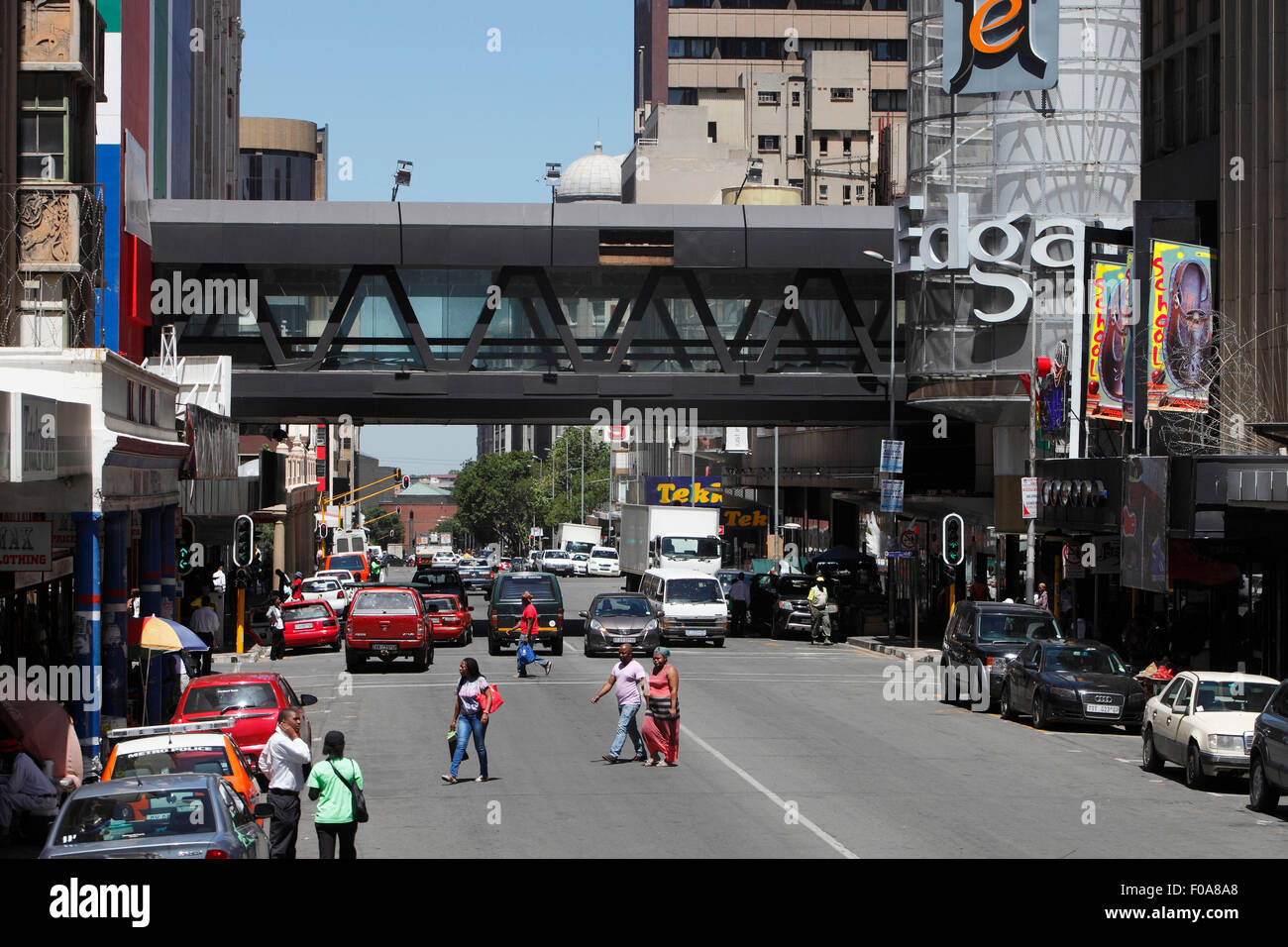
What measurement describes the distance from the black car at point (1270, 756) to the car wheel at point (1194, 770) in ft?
4.17

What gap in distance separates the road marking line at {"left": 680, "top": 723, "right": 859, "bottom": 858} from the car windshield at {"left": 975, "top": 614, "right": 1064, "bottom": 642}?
7595mm

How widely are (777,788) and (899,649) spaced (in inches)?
987

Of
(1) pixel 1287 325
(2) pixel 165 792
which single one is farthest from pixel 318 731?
(1) pixel 1287 325

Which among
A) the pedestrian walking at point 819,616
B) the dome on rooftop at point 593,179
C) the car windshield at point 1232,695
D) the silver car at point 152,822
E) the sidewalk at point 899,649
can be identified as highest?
the dome on rooftop at point 593,179

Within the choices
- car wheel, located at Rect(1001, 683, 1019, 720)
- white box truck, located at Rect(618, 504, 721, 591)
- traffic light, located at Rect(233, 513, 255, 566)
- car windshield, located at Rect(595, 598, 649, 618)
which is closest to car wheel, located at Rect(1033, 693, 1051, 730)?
car wheel, located at Rect(1001, 683, 1019, 720)

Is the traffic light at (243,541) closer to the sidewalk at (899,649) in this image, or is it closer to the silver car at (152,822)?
the sidewalk at (899,649)

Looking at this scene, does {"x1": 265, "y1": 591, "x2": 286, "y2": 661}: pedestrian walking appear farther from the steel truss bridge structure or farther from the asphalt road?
the asphalt road

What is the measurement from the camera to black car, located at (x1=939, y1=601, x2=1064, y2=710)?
2988cm

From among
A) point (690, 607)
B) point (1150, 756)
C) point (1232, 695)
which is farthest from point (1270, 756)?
point (690, 607)

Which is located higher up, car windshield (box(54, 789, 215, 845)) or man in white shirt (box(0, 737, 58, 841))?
car windshield (box(54, 789, 215, 845))

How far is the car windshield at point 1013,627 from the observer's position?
99.8 ft

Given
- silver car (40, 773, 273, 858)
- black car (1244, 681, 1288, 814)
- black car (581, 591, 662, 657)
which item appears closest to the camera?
silver car (40, 773, 273, 858)

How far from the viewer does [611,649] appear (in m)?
39.5

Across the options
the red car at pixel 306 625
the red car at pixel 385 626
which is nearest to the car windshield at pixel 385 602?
the red car at pixel 385 626
